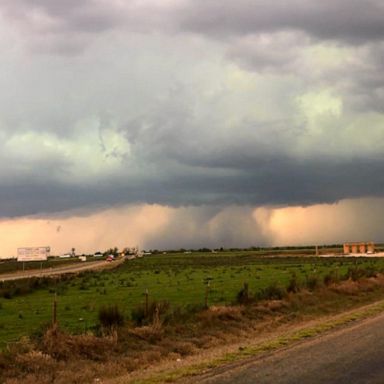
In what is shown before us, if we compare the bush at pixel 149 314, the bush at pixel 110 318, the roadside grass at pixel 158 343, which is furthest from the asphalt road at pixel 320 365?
the bush at pixel 110 318

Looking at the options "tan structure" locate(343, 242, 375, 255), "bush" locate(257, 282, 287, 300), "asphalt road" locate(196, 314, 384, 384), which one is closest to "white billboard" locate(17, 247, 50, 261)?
"bush" locate(257, 282, 287, 300)

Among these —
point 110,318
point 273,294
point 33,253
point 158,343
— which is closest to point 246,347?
point 158,343

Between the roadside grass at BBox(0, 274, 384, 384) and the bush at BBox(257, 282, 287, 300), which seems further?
the bush at BBox(257, 282, 287, 300)

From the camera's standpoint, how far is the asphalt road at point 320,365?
12961 millimetres

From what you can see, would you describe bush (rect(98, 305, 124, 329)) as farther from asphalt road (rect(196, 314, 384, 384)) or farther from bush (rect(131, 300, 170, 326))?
asphalt road (rect(196, 314, 384, 384))

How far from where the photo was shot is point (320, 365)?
14531 millimetres

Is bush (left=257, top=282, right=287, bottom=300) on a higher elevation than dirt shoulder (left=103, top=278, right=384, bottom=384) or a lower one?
higher

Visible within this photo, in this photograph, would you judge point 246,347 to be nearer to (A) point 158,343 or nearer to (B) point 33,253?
(A) point 158,343

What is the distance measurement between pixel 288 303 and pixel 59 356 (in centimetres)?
1600

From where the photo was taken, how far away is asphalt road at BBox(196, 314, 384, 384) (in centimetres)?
1296

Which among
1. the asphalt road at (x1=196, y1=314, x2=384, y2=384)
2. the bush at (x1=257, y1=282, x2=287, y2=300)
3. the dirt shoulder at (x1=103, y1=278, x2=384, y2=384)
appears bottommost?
the dirt shoulder at (x1=103, y1=278, x2=384, y2=384)

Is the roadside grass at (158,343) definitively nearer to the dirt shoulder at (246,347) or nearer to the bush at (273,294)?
the dirt shoulder at (246,347)

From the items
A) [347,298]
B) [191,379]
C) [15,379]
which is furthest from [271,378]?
[347,298]

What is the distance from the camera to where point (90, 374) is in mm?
15125
